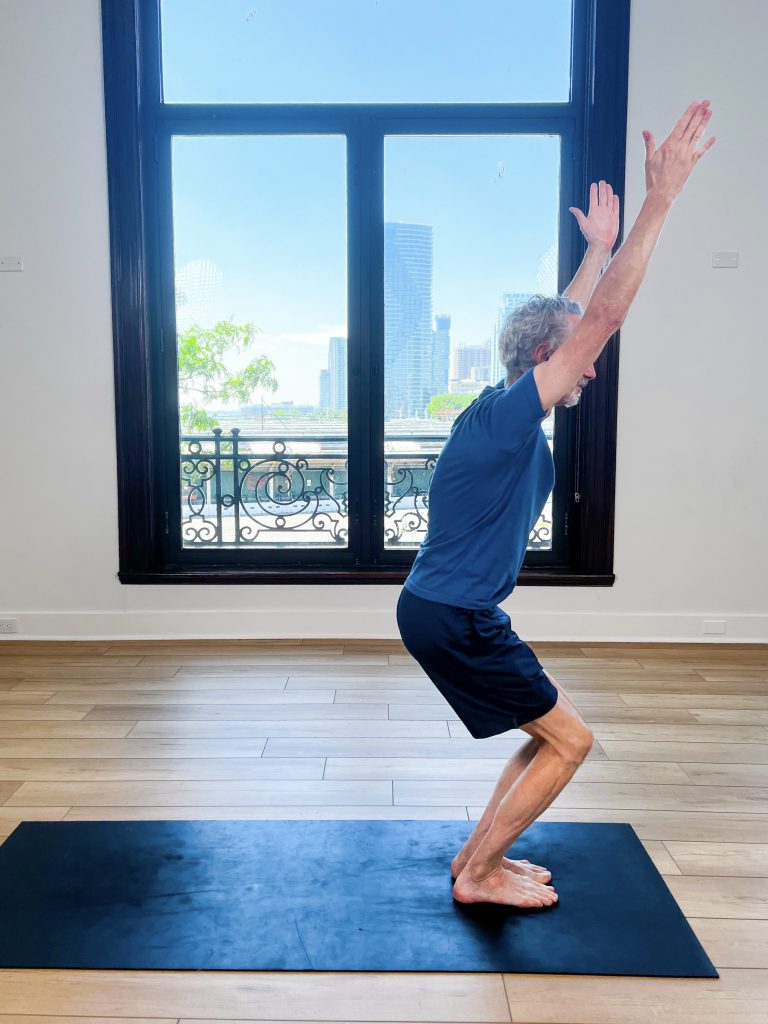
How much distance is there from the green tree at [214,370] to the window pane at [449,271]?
655 mm

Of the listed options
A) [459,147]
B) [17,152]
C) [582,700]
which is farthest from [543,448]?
[17,152]

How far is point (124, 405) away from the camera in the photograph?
409cm

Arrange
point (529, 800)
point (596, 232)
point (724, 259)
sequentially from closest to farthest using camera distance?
point (529, 800)
point (596, 232)
point (724, 259)

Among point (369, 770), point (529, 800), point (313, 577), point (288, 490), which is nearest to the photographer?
point (529, 800)

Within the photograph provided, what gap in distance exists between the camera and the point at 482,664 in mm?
1775

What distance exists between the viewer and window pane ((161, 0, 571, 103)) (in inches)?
158

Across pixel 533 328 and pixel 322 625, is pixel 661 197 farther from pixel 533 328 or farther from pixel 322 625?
pixel 322 625

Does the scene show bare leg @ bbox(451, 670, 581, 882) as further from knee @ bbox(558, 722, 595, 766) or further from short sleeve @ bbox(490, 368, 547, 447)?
short sleeve @ bbox(490, 368, 547, 447)

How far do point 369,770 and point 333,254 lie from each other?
259 centimetres

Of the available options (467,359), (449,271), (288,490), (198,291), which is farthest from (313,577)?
(449,271)

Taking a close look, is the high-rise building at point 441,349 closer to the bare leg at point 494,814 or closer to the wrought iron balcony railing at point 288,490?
the wrought iron balcony railing at point 288,490

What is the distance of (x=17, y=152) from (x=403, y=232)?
1.87 m

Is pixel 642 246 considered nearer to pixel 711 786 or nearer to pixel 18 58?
pixel 711 786

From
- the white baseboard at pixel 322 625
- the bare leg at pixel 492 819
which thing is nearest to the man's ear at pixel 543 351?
the bare leg at pixel 492 819
